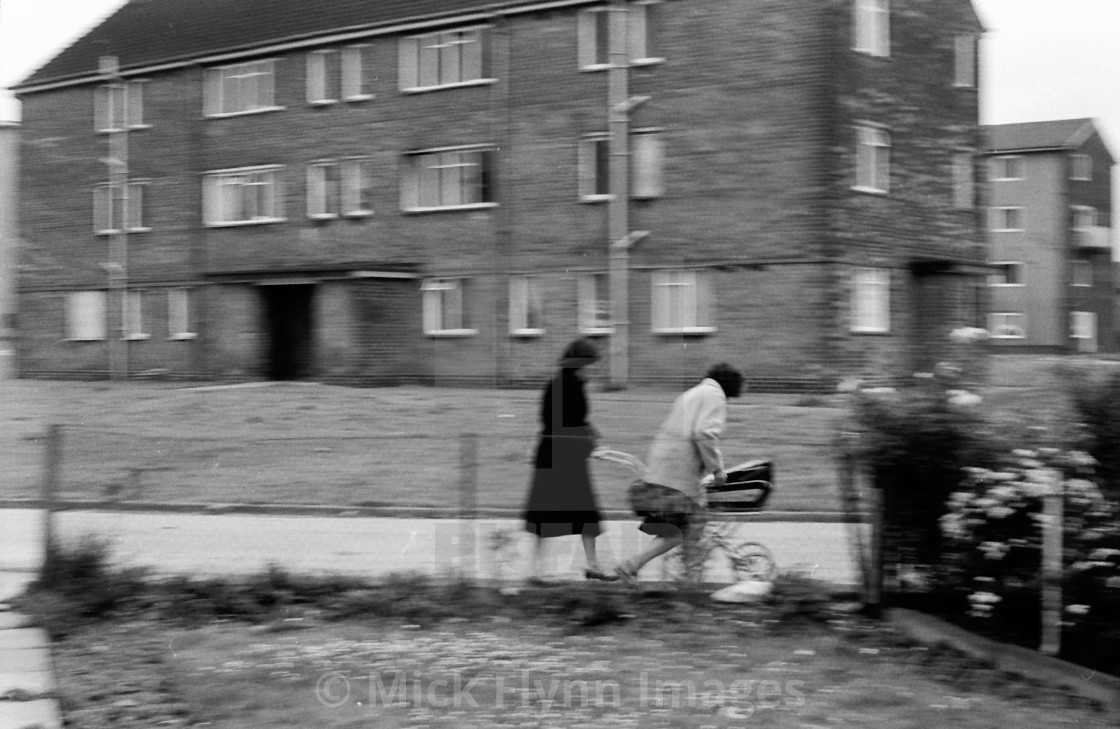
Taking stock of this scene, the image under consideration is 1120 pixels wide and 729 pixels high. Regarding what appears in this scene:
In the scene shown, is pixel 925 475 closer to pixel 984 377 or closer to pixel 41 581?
pixel 984 377

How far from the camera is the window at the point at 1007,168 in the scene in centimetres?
6172

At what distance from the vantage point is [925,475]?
317 inches

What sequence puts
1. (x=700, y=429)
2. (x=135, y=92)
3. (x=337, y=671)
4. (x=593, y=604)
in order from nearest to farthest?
1. (x=337, y=671)
2. (x=593, y=604)
3. (x=700, y=429)
4. (x=135, y=92)

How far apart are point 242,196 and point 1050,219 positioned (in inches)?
1450

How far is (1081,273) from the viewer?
195 ft

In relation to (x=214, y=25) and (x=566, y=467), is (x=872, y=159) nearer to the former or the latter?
(x=214, y=25)

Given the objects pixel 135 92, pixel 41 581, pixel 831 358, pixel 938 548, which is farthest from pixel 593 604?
pixel 135 92

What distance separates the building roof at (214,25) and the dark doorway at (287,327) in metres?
6.08

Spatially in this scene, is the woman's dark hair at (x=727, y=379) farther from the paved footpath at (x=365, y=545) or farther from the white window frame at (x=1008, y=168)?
the white window frame at (x=1008, y=168)

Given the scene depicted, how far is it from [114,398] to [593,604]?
26.9 metres

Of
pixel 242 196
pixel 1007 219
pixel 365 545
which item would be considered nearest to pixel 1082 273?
pixel 1007 219

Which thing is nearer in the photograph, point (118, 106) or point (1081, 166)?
point (118, 106)

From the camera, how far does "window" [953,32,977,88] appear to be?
32.4 meters

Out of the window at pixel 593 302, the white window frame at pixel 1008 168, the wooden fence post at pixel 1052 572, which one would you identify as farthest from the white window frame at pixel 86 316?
the white window frame at pixel 1008 168
